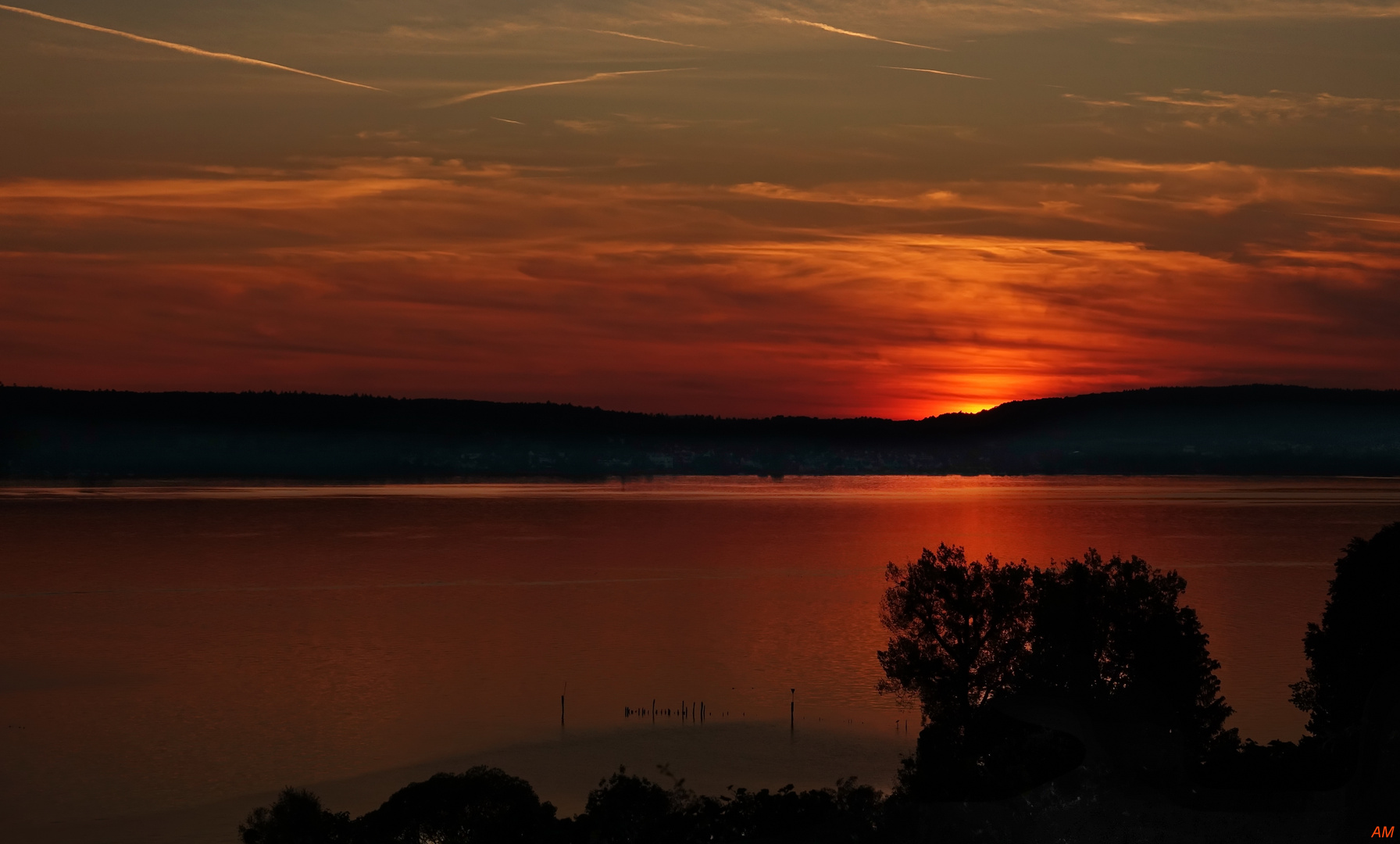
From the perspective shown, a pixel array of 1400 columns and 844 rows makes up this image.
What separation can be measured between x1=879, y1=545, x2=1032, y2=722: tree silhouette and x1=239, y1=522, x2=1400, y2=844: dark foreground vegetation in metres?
0.10

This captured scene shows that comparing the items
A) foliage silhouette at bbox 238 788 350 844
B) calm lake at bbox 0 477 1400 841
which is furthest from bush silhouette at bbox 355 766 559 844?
calm lake at bbox 0 477 1400 841

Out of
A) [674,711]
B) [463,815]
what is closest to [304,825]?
[463,815]

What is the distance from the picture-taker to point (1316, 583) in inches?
6147

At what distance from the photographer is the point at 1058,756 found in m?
39.6

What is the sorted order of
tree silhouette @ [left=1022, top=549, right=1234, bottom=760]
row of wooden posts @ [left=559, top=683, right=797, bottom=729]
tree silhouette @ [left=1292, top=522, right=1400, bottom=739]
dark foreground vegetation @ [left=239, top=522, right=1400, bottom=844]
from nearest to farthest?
dark foreground vegetation @ [left=239, top=522, right=1400, bottom=844] → tree silhouette @ [left=1292, top=522, right=1400, bottom=739] → tree silhouette @ [left=1022, top=549, right=1234, bottom=760] → row of wooden posts @ [left=559, top=683, right=797, bottom=729]

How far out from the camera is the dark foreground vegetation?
34594 millimetres

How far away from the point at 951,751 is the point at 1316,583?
129421mm

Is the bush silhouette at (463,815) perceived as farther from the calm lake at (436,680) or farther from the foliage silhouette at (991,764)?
the calm lake at (436,680)

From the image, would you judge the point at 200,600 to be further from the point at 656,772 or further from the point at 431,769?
the point at 656,772

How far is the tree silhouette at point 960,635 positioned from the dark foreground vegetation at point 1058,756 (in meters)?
0.10

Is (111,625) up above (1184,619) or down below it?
below

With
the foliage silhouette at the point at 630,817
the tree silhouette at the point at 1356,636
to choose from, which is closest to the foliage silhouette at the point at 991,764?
the foliage silhouette at the point at 630,817

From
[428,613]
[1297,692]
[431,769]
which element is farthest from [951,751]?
[428,613]

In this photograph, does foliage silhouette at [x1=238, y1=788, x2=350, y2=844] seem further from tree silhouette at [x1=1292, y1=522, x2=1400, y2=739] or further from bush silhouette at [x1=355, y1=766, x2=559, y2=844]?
tree silhouette at [x1=1292, y1=522, x2=1400, y2=739]
